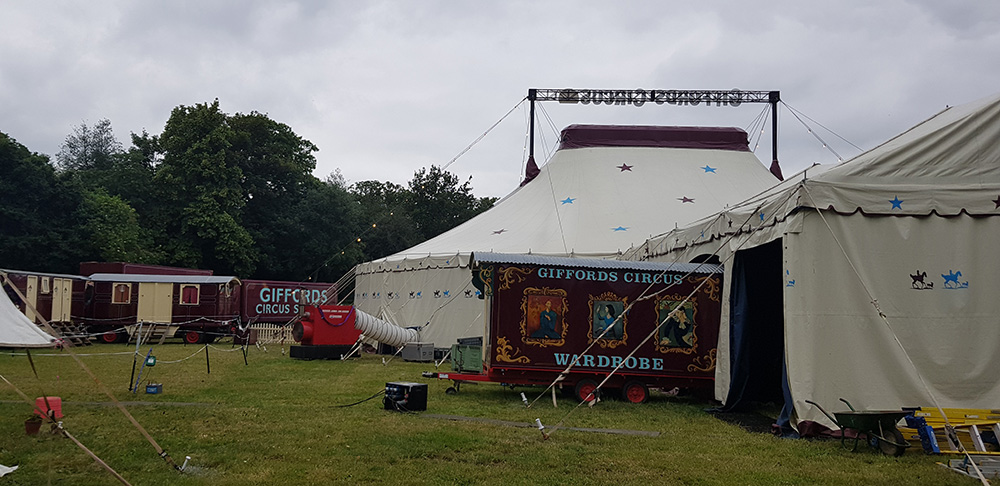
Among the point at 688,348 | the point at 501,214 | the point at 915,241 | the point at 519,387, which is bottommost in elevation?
the point at 519,387

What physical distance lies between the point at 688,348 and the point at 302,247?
34199 millimetres

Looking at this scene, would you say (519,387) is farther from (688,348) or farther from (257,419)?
(257,419)

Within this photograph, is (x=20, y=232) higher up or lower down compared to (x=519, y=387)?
higher up

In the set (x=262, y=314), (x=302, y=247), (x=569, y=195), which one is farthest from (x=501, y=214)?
(x=302, y=247)

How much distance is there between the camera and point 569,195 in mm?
21359

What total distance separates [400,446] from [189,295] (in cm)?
2128

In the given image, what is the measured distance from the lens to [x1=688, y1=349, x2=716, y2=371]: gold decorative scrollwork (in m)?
11.1

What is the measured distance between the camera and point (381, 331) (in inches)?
709

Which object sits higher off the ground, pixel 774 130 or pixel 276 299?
pixel 774 130

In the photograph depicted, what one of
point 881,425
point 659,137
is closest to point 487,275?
point 881,425

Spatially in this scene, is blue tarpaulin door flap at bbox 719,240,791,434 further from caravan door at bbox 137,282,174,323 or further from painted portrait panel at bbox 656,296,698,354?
caravan door at bbox 137,282,174,323

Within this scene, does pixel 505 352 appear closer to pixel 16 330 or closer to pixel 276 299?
pixel 16 330

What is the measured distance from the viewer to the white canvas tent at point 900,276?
25.7 ft

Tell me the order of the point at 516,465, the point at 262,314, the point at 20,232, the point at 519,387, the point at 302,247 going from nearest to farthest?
1. the point at 516,465
2. the point at 519,387
3. the point at 262,314
4. the point at 20,232
5. the point at 302,247
